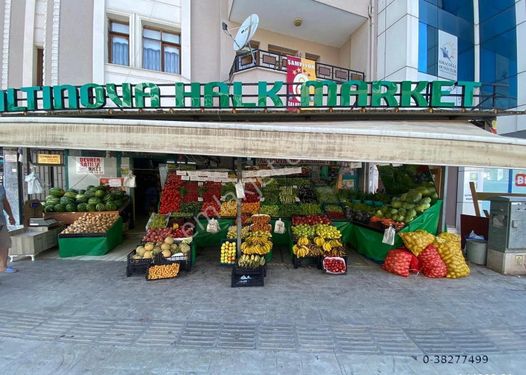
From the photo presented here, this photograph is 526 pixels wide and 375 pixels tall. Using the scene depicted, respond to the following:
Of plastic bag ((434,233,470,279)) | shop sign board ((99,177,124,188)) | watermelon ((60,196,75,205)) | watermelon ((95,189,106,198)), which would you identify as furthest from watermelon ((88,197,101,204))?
plastic bag ((434,233,470,279))

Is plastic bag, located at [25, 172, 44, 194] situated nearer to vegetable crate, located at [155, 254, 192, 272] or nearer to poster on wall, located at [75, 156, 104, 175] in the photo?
poster on wall, located at [75, 156, 104, 175]

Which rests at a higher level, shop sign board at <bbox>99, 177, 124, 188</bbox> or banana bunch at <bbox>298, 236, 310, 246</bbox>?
shop sign board at <bbox>99, 177, 124, 188</bbox>

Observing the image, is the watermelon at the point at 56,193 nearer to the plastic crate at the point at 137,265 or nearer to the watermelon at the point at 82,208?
the watermelon at the point at 82,208

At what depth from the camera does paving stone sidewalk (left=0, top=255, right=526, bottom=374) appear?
2.78 meters

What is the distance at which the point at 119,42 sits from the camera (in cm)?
Result: 1029

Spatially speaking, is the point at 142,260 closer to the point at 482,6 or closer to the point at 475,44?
the point at 475,44

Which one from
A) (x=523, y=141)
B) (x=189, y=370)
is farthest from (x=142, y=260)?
(x=523, y=141)

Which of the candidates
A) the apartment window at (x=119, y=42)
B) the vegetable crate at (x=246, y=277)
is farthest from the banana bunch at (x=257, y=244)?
the apartment window at (x=119, y=42)

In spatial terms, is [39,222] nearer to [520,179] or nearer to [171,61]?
[171,61]

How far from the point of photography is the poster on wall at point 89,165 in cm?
876

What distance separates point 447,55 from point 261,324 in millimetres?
14224

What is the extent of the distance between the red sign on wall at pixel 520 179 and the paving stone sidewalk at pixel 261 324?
8377mm

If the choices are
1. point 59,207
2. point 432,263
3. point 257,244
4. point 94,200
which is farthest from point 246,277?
point 59,207

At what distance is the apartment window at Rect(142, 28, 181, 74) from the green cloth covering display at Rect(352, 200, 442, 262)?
989cm
